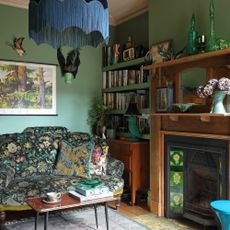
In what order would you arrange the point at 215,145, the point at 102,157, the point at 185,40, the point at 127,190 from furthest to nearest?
the point at 127,190, the point at 102,157, the point at 185,40, the point at 215,145

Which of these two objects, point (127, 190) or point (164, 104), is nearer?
point (164, 104)

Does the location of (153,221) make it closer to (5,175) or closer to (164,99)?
(164,99)

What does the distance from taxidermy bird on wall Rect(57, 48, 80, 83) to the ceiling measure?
2.75 ft

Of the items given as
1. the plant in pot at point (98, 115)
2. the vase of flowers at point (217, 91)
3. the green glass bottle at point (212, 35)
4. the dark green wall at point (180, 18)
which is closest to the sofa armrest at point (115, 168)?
the plant in pot at point (98, 115)

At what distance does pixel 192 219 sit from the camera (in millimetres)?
3174

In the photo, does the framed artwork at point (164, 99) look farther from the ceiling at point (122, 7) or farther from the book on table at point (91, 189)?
the ceiling at point (122, 7)

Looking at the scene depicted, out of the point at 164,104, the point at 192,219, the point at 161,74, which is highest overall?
the point at 161,74

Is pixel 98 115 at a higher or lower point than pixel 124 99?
lower

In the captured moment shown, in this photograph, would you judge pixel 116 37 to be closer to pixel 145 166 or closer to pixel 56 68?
pixel 56 68

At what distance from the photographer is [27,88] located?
13.9ft

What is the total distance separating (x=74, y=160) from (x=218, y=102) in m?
1.90

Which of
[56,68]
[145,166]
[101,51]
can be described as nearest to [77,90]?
[56,68]

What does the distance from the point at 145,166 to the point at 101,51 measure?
207cm

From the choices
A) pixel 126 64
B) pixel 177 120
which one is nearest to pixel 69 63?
pixel 126 64
